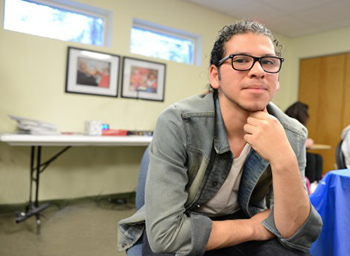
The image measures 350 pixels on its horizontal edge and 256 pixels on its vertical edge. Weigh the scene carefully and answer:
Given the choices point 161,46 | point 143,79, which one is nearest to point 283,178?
point 143,79

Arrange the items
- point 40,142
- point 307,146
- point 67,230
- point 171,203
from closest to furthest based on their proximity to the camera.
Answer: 1. point 171,203
2. point 40,142
3. point 67,230
4. point 307,146

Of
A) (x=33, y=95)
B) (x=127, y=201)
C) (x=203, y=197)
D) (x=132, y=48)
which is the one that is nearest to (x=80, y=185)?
(x=127, y=201)

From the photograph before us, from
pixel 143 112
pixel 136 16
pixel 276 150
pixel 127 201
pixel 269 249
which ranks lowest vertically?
pixel 127 201

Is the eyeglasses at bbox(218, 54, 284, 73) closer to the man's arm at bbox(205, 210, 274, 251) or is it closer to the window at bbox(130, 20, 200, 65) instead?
the man's arm at bbox(205, 210, 274, 251)

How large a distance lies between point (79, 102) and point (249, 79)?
2532 mm

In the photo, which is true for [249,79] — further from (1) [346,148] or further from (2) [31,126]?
(2) [31,126]

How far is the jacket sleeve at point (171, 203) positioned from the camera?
0.83m

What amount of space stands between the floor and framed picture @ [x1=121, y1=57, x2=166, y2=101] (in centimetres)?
132

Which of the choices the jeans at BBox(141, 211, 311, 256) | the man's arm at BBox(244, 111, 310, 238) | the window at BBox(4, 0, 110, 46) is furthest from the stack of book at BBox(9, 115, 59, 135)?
the man's arm at BBox(244, 111, 310, 238)

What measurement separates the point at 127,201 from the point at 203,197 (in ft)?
8.48

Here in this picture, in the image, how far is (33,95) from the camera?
284 centimetres

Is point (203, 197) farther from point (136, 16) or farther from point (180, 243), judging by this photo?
point (136, 16)

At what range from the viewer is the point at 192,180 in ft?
3.21

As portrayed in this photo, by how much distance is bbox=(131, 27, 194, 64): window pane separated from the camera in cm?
366
